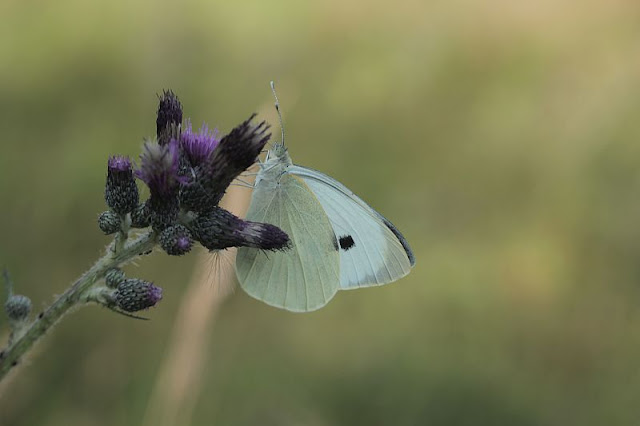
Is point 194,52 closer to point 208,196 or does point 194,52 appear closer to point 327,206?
Result: point 327,206

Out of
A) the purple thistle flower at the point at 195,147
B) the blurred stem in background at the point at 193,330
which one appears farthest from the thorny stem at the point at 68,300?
the blurred stem in background at the point at 193,330

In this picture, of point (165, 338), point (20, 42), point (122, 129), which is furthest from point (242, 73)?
point (165, 338)

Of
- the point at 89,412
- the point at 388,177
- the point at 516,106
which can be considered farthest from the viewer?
the point at 516,106

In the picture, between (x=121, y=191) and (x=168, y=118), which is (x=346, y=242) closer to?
(x=168, y=118)

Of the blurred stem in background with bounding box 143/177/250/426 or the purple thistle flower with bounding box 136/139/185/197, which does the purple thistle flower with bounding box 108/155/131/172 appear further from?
the blurred stem in background with bounding box 143/177/250/426

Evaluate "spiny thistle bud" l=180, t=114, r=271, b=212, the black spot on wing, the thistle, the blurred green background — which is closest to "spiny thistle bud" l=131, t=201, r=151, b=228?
the thistle

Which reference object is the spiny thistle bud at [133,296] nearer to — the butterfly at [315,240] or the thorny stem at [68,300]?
the thorny stem at [68,300]
